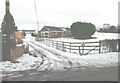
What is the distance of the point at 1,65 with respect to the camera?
17844 millimetres

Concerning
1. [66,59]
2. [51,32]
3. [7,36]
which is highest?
[51,32]

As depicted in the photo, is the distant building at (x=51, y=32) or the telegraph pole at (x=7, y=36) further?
the distant building at (x=51, y=32)

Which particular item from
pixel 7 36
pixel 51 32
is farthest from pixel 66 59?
pixel 51 32

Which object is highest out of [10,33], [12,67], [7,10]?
[7,10]

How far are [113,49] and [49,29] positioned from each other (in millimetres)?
83877

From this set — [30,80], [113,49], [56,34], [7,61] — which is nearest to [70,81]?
[30,80]

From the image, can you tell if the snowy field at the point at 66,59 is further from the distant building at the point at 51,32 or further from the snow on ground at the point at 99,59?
the distant building at the point at 51,32

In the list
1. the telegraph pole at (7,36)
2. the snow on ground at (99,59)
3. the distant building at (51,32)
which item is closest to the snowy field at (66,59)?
the snow on ground at (99,59)

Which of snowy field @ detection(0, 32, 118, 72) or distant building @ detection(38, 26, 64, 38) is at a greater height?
distant building @ detection(38, 26, 64, 38)

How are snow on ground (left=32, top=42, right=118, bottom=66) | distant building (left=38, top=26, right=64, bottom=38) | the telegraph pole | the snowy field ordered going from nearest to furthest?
the snowy field → snow on ground (left=32, top=42, right=118, bottom=66) → the telegraph pole → distant building (left=38, top=26, right=64, bottom=38)

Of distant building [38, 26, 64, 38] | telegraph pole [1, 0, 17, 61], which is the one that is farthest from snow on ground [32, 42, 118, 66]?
distant building [38, 26, 64, 38]

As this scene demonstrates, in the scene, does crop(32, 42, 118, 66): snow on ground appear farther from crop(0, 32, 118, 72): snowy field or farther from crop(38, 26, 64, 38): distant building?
crop(38, 26, 64, 38): distant building

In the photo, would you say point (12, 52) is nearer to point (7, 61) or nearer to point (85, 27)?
point (7, 61)

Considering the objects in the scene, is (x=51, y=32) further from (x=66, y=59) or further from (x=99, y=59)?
(x=99, y=59)
